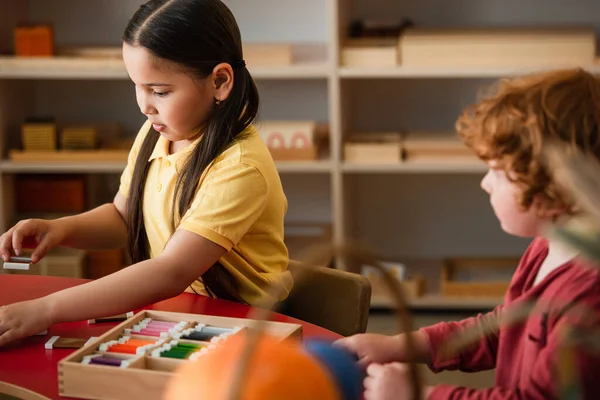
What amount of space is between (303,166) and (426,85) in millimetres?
596

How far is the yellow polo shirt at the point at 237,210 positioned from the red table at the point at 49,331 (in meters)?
0.10

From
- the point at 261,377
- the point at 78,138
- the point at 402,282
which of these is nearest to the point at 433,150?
the point at 402,282

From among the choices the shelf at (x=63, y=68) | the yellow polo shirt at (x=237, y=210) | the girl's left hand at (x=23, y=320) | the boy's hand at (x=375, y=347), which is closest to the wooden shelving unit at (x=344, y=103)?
the shelf at (x=63, y=68)

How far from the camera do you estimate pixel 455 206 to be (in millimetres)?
3266

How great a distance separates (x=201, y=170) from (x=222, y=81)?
0.16m

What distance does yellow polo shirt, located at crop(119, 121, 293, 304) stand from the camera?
56.4 inches

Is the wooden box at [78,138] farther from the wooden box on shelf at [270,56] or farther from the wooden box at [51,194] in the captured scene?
the wooden box on shelf at [270,56]

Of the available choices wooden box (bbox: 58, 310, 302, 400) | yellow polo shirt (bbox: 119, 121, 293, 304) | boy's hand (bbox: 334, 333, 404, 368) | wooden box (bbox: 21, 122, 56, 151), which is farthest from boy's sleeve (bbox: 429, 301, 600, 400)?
wooden box (bbox: 21, 122, 56, 151)

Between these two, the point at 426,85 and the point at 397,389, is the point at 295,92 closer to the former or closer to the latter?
the point at 426,85

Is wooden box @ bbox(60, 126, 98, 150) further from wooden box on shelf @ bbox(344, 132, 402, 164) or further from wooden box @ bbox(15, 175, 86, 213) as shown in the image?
wooden box on shelf @ bbox(344, 132, 402, 164)

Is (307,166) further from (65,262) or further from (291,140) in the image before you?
(65,262)

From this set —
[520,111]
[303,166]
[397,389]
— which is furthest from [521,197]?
[303,166]

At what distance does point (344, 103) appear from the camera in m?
2.95

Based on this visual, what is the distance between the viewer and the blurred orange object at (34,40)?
115 inches
